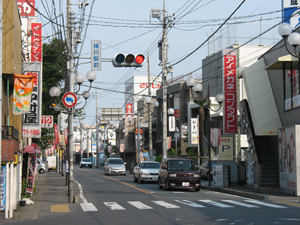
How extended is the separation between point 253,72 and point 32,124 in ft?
40.0

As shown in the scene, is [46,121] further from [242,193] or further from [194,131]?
[194,131]

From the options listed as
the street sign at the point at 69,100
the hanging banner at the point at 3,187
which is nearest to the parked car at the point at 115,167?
the street sign at the point at 69,100

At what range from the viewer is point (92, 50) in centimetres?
1838

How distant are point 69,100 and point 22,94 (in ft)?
13.0

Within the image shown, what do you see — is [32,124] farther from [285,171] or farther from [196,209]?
[285,171]

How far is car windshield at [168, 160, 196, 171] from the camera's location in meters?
22.6

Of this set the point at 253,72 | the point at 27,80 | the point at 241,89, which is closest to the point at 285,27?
the point at 253,72

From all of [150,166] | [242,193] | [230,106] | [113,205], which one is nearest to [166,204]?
[113,205]

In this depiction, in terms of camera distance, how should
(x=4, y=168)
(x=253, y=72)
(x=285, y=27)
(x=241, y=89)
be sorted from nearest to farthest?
(x=4, y=168)
(x=285, y=27)
(x=253, y=72)
(x=241, y=89)

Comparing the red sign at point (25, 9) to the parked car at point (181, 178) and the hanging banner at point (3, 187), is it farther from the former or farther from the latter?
the hanging banner at point (3, 187)

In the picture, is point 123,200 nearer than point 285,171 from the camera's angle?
Yes

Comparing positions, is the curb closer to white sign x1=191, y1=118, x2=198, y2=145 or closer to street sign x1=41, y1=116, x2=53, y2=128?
street sign x1=41, y1=116, x2=53, y2=128

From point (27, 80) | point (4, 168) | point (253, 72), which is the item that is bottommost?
point (4, 168)

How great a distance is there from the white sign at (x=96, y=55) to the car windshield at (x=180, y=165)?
290 inches
